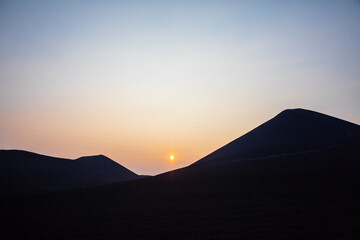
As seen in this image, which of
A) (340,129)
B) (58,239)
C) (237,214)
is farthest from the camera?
(340,129)

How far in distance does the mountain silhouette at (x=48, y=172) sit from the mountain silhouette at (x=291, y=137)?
31.4m

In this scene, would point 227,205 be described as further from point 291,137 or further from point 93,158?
point 93,158

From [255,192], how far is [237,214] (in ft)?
26.0

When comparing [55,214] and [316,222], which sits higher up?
[55,214]

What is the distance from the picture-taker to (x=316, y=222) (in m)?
15.3

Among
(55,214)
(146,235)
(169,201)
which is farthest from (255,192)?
(55,214)

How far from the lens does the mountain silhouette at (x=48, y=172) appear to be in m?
59.9

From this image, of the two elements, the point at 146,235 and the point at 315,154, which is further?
the point at 315,154

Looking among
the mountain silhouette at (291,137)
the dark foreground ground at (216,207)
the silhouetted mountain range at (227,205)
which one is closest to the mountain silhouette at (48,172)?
the mountain silhouette at (291,137)

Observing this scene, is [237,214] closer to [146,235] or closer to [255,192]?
[146,235]

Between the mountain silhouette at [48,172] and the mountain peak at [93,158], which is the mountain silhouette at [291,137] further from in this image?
the mountain peak at [93,158]

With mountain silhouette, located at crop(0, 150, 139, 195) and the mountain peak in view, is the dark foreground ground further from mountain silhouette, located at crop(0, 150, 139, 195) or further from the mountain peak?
the mountain peak

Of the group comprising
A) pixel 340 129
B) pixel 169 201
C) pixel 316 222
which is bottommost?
pixel 316 222

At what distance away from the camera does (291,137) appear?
53000mm
